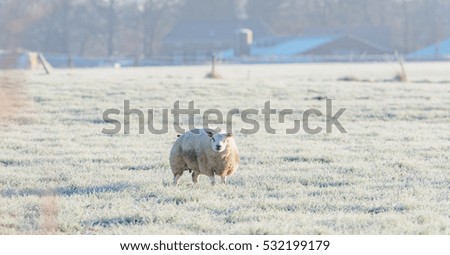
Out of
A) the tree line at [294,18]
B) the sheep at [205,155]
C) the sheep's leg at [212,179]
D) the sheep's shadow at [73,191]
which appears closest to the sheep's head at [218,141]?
the sheep at [205,155]

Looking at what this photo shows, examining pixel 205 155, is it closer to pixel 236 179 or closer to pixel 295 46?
pixel 236 179

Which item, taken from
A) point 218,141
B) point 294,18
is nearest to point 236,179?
point 218,141

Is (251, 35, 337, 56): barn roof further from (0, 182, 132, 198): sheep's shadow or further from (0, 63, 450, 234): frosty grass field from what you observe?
(0, 182, 132, 198): sheep's shadow

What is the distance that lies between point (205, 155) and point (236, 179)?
2.30ft

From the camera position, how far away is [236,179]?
9.45 m

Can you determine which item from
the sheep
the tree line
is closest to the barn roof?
the tree line

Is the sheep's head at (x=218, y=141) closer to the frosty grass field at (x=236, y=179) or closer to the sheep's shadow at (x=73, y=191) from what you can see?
the frosty grass field at (x=236, y=179)

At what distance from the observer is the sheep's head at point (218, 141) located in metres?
8.68

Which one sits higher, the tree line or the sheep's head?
the tree line

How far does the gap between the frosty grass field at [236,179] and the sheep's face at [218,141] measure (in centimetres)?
43

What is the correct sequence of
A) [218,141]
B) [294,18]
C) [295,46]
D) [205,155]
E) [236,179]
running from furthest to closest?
1. [294,18]
2. [295,46]
3. [236,179]
4. [205,155]
5. [218,141]

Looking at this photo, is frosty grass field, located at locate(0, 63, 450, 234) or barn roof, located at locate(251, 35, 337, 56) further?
barn roof, located at locate(251, 35, 337, 56)

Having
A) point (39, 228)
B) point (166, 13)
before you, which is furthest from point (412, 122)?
point (166, 13)

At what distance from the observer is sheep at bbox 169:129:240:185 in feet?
29.0
